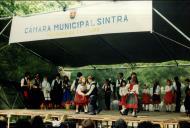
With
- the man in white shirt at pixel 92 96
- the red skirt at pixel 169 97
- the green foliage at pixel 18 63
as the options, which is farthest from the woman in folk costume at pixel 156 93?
the man in white shirt at pixel 92 96

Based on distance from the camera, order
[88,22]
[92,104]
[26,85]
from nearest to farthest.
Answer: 1. [88,22]
2. [92,104]
3. [26,85]

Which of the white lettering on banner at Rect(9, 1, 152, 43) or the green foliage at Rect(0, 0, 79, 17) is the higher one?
the green foliage at Rect(0, 0, 79, 17)

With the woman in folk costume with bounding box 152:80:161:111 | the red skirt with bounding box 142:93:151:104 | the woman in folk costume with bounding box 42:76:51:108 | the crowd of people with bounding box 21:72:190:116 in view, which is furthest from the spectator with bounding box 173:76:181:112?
the woman in folk costume with bounding box 42:76:51:108

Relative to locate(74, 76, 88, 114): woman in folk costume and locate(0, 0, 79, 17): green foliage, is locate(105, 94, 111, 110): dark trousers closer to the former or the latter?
locate(74, 76, 88, 114): woman in folk costume

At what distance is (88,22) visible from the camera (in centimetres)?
980

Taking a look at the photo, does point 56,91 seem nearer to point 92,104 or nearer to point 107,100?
point 107,100

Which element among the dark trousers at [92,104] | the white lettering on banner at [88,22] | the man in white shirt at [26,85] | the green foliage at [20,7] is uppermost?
the green foliage at [20,7]

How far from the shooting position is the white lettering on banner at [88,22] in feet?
29.2

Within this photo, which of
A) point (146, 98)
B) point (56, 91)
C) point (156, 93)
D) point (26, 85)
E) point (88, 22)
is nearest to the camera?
point (88, 22)

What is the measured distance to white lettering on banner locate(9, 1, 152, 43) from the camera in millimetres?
8898

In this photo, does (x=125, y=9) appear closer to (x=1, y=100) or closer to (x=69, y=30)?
(x=69, y=30)

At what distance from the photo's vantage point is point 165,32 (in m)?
10.6

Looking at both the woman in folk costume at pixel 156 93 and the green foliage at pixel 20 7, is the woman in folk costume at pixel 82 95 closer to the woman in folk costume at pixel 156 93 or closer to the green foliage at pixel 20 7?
the green foliage at pixel 20 7

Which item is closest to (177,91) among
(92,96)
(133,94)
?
(133,94)
